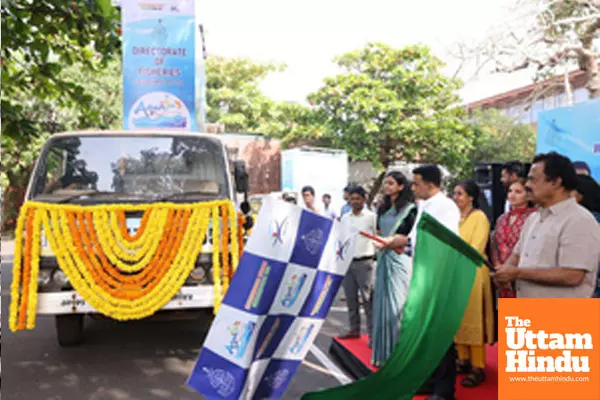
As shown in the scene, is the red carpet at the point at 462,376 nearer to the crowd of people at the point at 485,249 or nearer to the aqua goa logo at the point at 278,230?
the crowd of people at the point at 485,249

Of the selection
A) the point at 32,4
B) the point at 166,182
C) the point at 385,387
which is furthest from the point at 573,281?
the point at 32,4

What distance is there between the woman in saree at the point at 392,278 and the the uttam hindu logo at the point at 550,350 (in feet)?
6.42

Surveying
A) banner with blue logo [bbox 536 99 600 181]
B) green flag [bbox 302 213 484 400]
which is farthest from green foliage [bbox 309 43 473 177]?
green flag [bbox 302 213 484 400]

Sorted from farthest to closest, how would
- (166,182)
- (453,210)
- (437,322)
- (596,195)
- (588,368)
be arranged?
(166,182), (596,195), (453,210), (437,322), (588,368)

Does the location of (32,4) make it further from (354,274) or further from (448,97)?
(448,97)

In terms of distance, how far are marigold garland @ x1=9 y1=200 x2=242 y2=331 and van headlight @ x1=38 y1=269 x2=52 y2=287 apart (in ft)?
0.46

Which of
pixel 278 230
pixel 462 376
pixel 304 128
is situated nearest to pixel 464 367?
pixel 462 376

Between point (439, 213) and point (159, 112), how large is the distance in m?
5.47

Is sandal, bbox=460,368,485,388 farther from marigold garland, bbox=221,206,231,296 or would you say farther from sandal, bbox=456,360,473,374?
marigold garland, bbox=221,206,231,296

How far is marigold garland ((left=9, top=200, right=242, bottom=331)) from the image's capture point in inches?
194

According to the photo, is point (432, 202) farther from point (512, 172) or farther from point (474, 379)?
point (512, 172)

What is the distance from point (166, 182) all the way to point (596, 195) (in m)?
3.94

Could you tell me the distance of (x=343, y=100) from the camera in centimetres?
2062

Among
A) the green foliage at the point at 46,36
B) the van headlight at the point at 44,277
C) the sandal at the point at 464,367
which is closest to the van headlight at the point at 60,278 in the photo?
the van headlight at the point at 44,277
